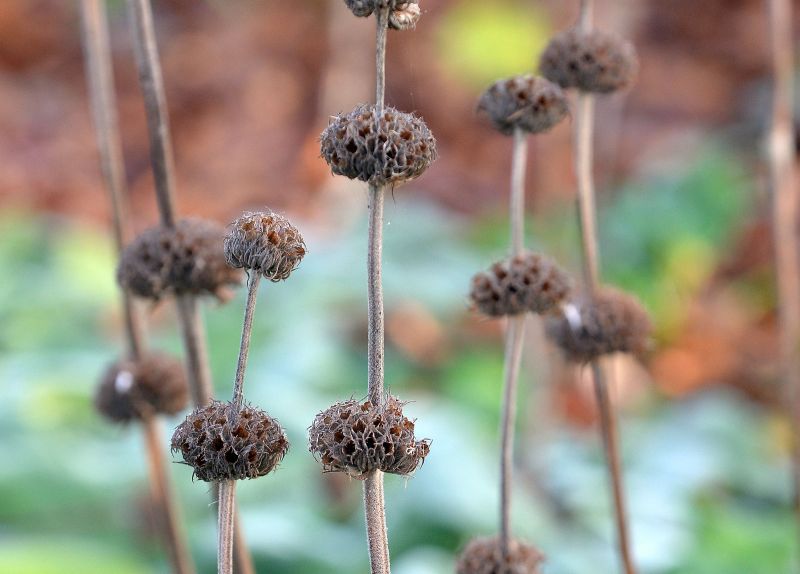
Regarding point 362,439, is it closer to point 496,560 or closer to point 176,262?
point 496,560

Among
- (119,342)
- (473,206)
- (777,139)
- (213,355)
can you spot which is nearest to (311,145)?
(473,206)

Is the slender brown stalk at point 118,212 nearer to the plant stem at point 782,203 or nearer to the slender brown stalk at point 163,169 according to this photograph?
the slender brown stalk at point 163,169

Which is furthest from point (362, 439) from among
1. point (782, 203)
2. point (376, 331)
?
point (782, 203)

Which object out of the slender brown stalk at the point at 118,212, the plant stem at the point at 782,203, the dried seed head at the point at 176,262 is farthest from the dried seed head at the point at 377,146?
the plant stem at the point at 782,203

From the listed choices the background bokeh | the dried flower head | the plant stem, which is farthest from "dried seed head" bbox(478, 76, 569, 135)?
the plant stem

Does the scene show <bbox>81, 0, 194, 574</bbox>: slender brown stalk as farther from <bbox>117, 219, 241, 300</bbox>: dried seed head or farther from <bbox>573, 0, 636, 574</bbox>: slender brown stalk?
<bbox>573, 0, 636, 574</bbox>: slender brown stalk

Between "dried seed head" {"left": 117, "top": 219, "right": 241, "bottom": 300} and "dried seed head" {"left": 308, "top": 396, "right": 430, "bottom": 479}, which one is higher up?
"dried seed head" {"left": 117, "top": 219, "right": 241, "bottom": 300}
